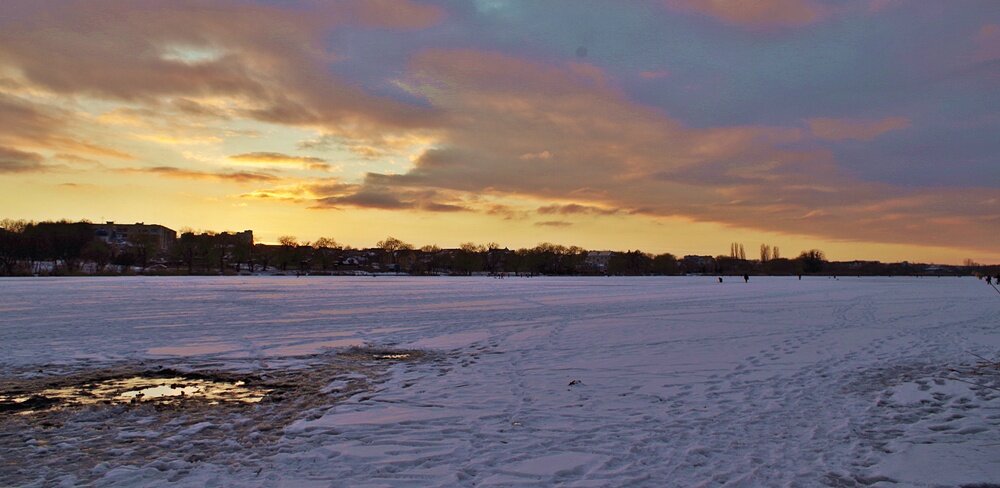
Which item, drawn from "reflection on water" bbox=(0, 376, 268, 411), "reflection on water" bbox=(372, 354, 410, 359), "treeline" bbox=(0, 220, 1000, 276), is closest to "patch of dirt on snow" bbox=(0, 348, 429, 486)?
"reflection on water" bbox=(0, 376, 268, 411)

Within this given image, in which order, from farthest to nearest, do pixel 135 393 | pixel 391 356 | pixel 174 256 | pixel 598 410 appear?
pixel 174 256 → pixel 391 356 → pixel 135 393 → pixel 598 410

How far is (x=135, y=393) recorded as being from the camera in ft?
29.5

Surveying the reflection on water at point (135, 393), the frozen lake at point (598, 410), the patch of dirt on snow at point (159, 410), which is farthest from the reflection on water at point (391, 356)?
the reflection on water at point (135, 393)

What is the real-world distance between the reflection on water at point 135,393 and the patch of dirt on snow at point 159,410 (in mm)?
15

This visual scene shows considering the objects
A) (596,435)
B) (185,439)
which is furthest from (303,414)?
(596,435)

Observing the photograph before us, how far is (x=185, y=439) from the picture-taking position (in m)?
6.59

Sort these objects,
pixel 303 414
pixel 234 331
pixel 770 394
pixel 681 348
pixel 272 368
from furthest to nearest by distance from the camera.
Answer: pixel 234 331 < pixel 681 348 < pixel 272 368 < pixel 770 394 < pixel 303 414

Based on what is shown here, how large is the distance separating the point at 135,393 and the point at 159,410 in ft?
4.56

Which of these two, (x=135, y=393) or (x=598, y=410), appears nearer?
(x=598, y=410)

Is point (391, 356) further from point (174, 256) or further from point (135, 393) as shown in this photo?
point (174, 256)

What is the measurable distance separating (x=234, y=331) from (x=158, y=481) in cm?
1277

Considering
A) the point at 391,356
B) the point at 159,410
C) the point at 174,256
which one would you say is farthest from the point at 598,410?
the point at 174,256

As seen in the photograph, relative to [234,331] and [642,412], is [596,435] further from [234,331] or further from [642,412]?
[234,331]

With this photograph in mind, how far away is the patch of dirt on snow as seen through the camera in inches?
233
